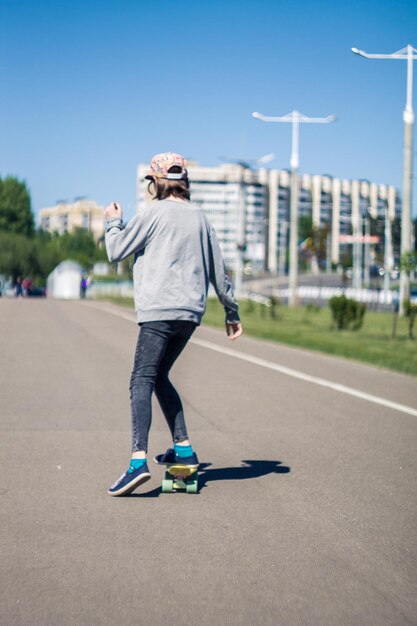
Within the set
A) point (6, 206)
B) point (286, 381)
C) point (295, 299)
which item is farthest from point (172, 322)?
point (295, 299)

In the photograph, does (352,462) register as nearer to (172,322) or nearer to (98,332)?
(172,322)

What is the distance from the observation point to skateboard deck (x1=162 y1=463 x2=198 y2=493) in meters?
6.25

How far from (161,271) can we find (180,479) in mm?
1221

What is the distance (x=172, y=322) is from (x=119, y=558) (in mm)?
1673

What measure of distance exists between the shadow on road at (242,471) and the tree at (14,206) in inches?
888

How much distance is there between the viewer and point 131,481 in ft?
19.9

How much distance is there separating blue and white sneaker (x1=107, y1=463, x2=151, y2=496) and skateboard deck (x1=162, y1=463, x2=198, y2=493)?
0.78 ft

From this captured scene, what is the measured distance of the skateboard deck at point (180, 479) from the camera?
6254 millimetres

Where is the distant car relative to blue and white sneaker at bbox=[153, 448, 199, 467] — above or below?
below

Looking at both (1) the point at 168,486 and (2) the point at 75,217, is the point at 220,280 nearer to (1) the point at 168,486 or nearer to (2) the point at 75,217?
(1) the point at 168,486

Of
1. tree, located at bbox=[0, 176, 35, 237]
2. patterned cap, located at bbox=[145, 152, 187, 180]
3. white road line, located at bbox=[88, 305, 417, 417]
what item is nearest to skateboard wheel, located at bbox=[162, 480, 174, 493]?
patterned cap, located at bbox=[145, 152, 187, 180]

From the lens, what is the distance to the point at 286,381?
545 inches

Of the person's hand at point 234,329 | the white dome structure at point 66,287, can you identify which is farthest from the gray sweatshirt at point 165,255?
the white dome structure at point 66,287

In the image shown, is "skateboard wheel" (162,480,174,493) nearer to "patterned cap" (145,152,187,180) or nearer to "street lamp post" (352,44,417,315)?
"patterned cap" (145,152,187,180)
